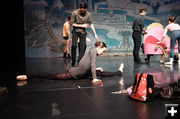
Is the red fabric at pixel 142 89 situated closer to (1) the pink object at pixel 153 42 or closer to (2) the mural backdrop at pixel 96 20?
(1) the pink object at pixel 153 42

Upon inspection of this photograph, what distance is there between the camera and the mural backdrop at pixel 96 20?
31.9 feet

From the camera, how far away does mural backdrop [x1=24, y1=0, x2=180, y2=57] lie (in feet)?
31.9

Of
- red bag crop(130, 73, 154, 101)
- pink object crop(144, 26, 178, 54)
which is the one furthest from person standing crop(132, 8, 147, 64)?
red bag crop(130, 73, 154, 101)

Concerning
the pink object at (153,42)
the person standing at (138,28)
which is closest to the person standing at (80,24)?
the person standing at (138,28)

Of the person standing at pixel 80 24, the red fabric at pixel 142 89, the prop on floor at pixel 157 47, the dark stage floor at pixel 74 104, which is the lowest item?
the dark stage floor at pixel 74 104

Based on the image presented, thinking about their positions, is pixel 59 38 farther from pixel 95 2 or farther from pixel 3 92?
pixel 3 92

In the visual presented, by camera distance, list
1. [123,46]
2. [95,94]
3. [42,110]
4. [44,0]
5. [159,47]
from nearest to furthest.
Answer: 1. [42,110]
2. [95,94]
3. [159,47]
4. [44,0]
5. [123,46]

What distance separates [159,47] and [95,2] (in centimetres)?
508

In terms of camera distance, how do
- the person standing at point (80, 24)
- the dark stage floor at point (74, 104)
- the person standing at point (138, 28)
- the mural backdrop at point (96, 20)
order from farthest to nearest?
the mural backdrop at point (96, 20) < the person standing at point (138, 28) < the person standing at point (80, 24) < the dark stage floor at point (74, 104)

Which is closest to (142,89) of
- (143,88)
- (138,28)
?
(143,88)

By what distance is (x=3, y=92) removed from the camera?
2641 mm

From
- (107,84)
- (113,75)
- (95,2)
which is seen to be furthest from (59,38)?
(107,84)

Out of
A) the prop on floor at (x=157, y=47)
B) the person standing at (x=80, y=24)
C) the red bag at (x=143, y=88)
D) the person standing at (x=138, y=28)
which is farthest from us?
the prop on floor at (x=157, y=47)

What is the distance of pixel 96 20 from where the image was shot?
10.5 metres
